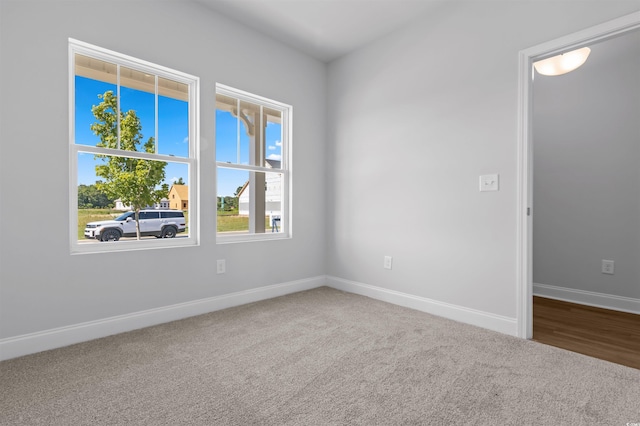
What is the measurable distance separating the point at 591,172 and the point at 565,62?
3.88ft

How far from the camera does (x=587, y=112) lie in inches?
130

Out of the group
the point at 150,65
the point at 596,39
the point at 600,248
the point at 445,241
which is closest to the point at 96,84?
the point at 150,65

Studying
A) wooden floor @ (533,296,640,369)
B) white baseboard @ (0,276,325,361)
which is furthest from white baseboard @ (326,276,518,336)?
white baseboard @ (0,276,325,361)

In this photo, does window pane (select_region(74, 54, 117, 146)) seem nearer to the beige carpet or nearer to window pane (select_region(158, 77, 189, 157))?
window pane (select_region(158, 77, 189, 157))

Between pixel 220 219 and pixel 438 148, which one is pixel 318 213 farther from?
pixel 438 148

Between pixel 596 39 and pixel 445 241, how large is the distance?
1771mm

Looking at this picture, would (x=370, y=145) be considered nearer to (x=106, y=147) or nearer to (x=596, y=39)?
(x=596, y=39)

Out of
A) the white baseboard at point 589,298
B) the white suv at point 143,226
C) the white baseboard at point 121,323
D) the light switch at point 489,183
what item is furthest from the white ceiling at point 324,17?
the white baseboard at point 589,298

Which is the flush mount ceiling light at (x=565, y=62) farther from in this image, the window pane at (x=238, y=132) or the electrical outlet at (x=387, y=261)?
the window pane at (x=238, y=132)

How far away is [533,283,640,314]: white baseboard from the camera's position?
3031mm

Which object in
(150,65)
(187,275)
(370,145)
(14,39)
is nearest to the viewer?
(14,39)

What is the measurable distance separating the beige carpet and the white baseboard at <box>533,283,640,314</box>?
59.8 inches

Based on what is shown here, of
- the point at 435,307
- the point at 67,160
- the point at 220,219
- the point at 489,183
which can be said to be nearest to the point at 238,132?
the point at 220,219

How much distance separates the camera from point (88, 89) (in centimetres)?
245
